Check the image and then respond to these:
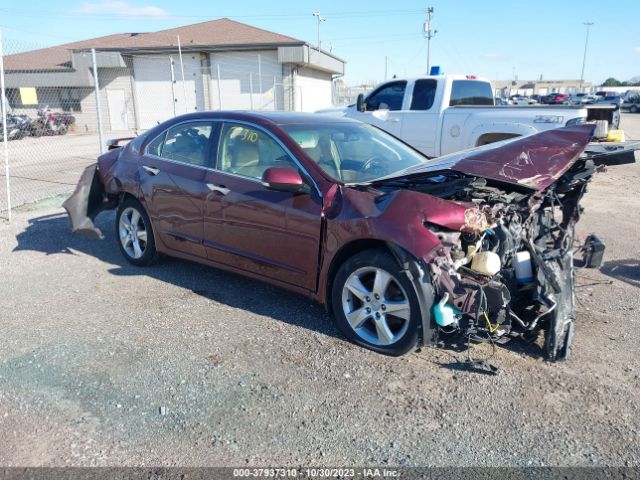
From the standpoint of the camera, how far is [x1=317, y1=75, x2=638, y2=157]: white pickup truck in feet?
27.2

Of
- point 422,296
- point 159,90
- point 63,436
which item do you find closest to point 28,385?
point 63,436

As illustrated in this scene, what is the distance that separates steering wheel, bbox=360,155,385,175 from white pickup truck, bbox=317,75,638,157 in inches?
179

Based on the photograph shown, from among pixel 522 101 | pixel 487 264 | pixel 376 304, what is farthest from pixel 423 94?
pixel 522 101

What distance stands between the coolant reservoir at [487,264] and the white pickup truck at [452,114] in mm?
5313

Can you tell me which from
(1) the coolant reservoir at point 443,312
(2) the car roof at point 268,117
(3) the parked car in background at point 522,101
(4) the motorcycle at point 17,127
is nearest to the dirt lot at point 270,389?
(1) the coolant reservoir at point 443,312

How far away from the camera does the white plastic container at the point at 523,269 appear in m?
3.83

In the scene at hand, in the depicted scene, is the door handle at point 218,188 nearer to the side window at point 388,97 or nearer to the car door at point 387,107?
the car door at point 387,107

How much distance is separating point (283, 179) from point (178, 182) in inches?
61.2

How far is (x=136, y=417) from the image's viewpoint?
122 inches

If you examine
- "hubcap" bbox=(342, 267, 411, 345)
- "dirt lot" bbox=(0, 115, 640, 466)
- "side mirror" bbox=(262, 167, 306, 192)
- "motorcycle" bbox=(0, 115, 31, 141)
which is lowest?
"dirt lot" bbox=(0, 115, 640, 466)

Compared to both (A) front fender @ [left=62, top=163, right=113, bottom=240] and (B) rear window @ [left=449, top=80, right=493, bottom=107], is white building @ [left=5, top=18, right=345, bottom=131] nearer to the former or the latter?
(B) rear window @ [left=449, top=80, right=493, bottom=107]

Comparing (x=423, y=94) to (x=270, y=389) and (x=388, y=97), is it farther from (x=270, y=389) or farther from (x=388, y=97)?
(x=270, y=389)

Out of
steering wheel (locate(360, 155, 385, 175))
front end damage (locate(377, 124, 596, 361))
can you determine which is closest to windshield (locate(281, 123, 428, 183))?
steering wheel (locate(360, 155, 385, 175))

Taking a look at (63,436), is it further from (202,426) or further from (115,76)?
(115,76)
